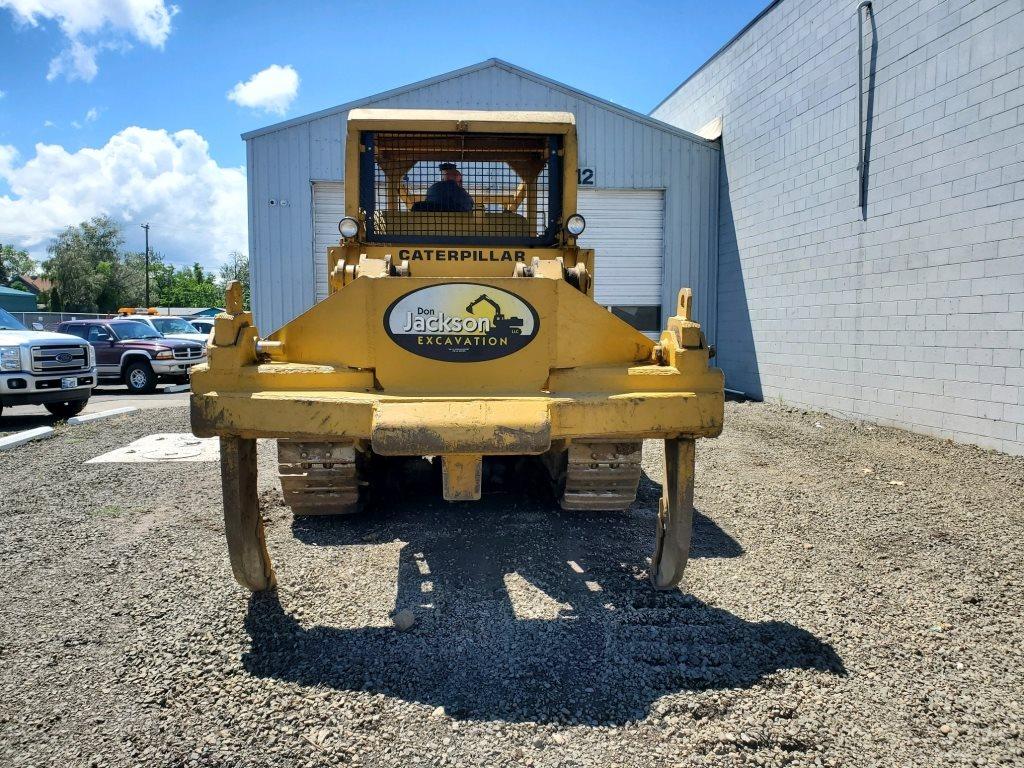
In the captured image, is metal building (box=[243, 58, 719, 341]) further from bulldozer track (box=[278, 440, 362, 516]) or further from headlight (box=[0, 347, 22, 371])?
bulldozer track (box=[278, 440, 362, 516])

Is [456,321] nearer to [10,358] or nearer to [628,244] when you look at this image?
[10,358]

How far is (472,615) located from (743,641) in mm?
1363

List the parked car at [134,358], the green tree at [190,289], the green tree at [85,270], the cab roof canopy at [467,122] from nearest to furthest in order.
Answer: the cab roof canopy at [467,122]
the parked car at [134,358]
the green tree at [85,270]
the green tree at [190,289]

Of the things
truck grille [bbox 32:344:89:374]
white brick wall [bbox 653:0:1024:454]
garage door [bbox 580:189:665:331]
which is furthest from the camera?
garage door [bbox 580:189:665:331]

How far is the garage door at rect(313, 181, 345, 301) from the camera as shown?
13336mm

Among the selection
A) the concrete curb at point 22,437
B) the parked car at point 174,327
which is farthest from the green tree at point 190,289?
the concrete curb at point 22,437

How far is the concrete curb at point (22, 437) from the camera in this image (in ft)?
26.1

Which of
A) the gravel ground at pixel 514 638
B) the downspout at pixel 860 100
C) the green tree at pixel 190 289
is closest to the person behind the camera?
the gravel ground at pixel 514 638

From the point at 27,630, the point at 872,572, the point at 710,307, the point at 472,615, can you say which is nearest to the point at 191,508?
the point at 27,630

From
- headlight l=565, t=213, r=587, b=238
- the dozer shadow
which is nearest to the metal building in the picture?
headlight l=565, t=213, r=587, b=238

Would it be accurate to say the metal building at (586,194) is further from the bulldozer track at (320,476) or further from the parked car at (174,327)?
the bulldozer track at (320,476)

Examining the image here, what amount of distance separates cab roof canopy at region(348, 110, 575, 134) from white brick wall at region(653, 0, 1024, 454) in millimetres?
5524

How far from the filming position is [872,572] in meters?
4.09

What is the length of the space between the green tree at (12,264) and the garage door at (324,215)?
211 feet
